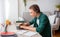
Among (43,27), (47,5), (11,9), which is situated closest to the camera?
(43,27)

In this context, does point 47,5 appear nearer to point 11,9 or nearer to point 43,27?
point 11,9

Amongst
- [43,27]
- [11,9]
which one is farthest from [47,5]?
[43,27]

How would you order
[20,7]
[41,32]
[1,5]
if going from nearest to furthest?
1. [41,32]
2. [1,5]
3. [20,7]

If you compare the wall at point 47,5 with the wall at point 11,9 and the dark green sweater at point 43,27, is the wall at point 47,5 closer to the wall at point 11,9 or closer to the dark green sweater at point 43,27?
the wall at point 11,9

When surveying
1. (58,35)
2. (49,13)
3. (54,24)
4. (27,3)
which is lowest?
(58,35)

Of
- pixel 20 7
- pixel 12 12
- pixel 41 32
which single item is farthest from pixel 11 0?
pixel 41 32

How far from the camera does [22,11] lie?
557 centimetres

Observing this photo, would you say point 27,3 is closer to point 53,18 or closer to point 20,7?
point 20,7

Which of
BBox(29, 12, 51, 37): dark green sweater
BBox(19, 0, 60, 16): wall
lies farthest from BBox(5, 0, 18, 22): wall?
BBox(29, 12, 51, 37): dark green sweater

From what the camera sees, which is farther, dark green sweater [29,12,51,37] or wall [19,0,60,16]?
wall [19,0,60,16]

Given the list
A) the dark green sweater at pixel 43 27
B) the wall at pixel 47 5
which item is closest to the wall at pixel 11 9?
the wall at pixel 47 5

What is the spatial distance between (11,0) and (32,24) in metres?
2.41

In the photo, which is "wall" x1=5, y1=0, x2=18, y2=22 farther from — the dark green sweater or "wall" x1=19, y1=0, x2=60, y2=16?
the dark green sweater

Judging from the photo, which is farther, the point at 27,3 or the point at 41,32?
the point at 27,3
